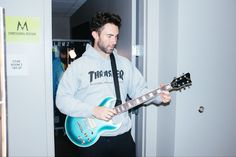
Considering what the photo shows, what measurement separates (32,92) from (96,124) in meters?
0.50

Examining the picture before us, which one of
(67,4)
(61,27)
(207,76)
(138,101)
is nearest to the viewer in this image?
(138,101)

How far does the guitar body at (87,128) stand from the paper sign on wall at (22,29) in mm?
618

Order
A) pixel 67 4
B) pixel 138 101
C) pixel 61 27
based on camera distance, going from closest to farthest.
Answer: pixel 138 101 → pixel 67 4 → pixel 61 27

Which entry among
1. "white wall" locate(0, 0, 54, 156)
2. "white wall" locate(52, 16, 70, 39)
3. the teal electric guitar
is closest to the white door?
the teal electric guitar

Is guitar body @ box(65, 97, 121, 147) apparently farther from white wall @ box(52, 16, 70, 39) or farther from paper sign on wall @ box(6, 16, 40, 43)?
white wall @ box(52, 16, 70, 39)

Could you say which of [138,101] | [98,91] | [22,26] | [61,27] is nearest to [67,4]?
[61,27]

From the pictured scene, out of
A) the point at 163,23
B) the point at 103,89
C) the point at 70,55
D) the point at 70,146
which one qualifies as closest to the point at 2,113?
the point at 103,89

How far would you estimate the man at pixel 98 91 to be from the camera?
59.4 inches

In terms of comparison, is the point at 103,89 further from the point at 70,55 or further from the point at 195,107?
the point at 70,55

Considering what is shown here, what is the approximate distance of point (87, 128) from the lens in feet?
5.26

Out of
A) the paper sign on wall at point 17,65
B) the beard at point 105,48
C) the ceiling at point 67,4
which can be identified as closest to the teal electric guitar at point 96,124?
the beard at point 105,48

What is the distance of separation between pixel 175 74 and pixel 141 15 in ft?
1.84

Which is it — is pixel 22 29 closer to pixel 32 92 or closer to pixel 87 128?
pixel 32 92

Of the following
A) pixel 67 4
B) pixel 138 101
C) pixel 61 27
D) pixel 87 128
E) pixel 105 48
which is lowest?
pixel 87 128
